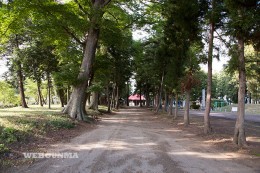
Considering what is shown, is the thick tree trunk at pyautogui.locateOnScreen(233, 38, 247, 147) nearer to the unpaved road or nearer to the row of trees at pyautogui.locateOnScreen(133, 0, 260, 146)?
the row of trees at pyautogui.locateOnScreen(133, 0, 260, 146)

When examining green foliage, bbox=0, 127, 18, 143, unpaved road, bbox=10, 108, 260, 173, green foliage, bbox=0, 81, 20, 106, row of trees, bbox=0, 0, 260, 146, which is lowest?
unpaved road, bbox=10, 108, 260, 173

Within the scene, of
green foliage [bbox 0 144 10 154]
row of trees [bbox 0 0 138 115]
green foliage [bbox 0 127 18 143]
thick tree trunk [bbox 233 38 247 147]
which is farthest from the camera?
row of trees [bbox 0 0 138 115]

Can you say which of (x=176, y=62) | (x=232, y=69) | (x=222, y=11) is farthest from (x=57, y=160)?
(x=176, y=62)

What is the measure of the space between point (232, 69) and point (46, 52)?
20772mm

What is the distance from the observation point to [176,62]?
20.3 m

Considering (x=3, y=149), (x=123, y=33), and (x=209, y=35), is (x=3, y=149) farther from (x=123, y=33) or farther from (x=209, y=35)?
(x=123, y=33)

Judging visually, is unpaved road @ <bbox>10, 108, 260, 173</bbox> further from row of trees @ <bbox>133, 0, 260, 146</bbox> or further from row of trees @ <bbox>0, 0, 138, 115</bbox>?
row of trees @ <bbox>0, 0, 138, 115</bbox>

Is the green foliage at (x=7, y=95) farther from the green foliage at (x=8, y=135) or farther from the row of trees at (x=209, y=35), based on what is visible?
the green foliage at (x=8, y=135)
